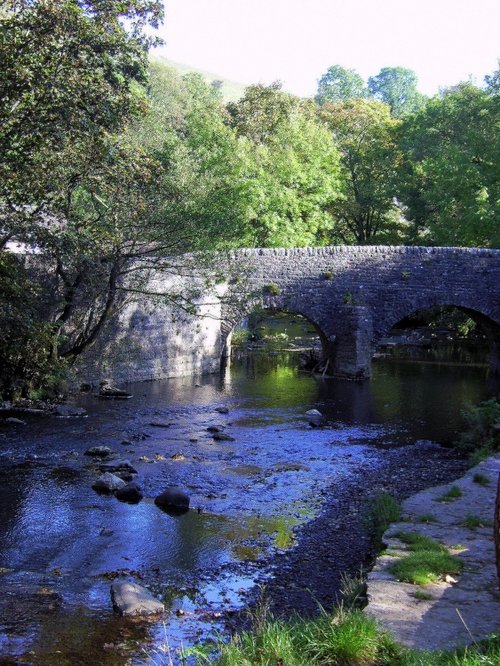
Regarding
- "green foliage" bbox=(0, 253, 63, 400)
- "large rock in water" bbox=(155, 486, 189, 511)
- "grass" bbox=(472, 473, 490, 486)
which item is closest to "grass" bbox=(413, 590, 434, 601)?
"grass" bbox=(472, 473, 490, 486)

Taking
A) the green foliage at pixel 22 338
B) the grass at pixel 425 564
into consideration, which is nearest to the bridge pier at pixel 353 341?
the green foliage at pixel 22 338

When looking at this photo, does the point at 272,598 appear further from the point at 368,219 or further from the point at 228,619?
the point at 368,219

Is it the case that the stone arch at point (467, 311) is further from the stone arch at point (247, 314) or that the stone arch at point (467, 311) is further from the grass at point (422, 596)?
→ the grass at point (422, 596)

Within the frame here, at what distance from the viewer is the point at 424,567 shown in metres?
6.34

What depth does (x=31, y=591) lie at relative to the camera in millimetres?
7051

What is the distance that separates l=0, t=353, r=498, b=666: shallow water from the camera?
6.49 metres

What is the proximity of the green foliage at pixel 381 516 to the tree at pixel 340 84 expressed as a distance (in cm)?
7164

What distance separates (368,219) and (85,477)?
2737 cm

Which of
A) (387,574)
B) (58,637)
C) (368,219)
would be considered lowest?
(58,637)

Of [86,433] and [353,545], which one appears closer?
[353,545]

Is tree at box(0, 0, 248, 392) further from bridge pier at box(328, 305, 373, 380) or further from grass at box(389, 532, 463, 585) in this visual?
grass at box(389, 532, 463, 585)

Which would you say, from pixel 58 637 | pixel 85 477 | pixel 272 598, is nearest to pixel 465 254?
pixel 85 477

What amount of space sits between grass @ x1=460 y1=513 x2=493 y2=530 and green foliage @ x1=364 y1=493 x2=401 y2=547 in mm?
706

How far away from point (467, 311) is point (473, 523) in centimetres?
1754
